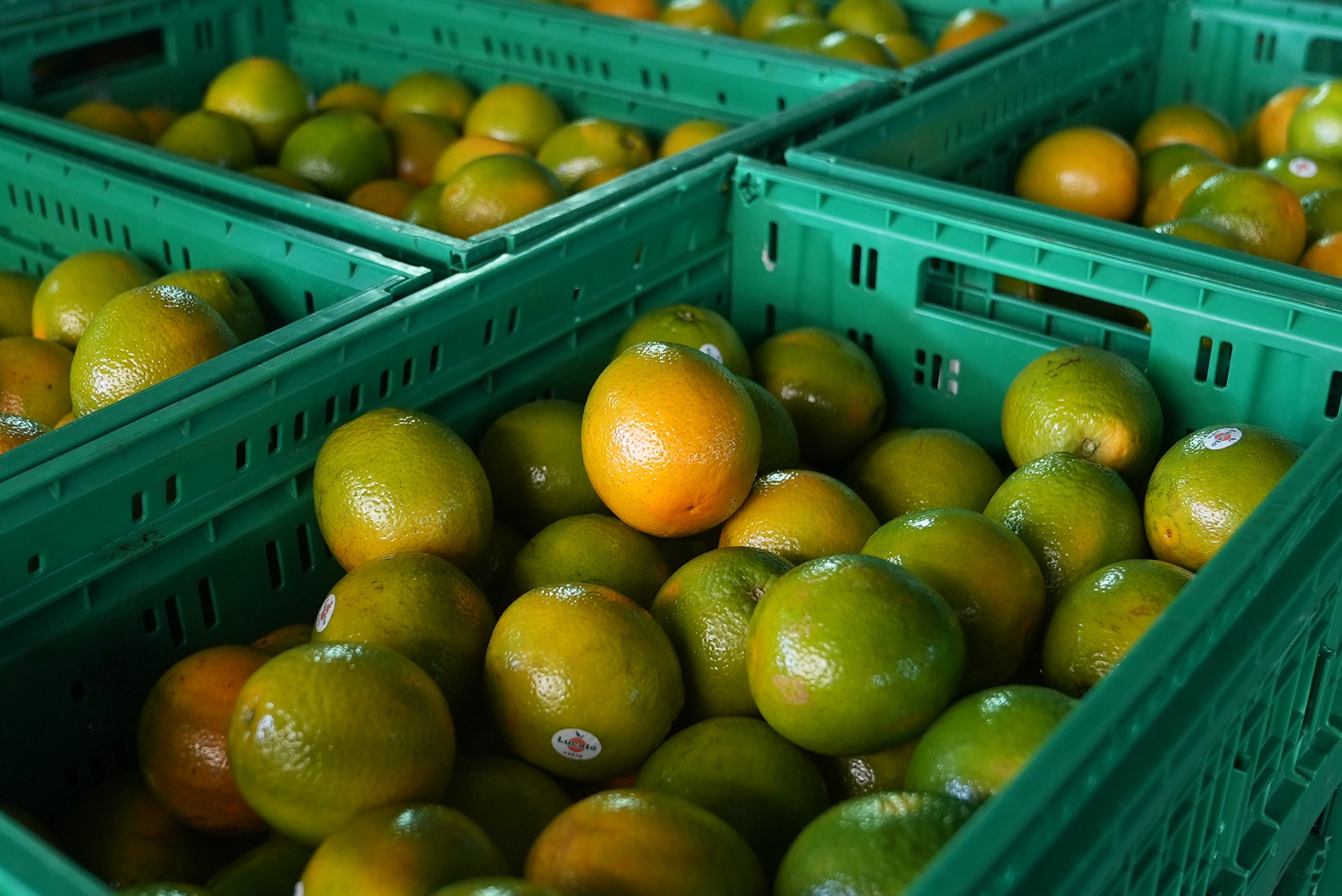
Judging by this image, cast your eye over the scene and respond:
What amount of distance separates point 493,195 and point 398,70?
1313 millimetres

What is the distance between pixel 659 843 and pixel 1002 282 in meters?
1.40

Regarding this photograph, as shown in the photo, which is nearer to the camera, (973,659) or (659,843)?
(659,843)

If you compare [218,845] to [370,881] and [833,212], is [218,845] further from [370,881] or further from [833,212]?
[833,212]

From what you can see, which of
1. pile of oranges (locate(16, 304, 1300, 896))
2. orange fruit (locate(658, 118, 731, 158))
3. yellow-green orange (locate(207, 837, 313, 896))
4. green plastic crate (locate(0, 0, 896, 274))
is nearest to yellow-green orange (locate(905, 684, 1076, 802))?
pile of oranges (locate(16, 304, 1300, 896))

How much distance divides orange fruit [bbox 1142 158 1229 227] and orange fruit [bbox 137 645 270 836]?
2.04m

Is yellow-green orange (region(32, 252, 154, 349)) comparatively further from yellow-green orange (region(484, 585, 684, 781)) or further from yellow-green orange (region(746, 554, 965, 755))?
yellow-green orange (region(746, 554, 965, 755))

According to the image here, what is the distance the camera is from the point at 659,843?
112 centimetres

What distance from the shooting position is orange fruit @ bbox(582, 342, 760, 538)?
1.61 meters

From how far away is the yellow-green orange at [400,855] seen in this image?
3.47ft

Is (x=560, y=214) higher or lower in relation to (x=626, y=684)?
higher

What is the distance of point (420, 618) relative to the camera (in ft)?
4.77

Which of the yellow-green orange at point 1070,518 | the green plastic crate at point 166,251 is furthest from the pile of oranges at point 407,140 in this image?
the yellow-green orange at point 1070,518

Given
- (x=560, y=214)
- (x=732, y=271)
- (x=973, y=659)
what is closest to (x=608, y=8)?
(x=732, y=271)

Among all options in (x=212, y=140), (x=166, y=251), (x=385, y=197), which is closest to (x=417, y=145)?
(x=385, y=197)
